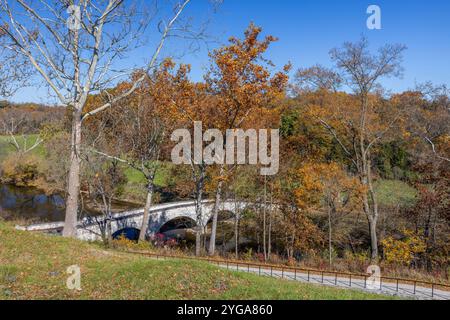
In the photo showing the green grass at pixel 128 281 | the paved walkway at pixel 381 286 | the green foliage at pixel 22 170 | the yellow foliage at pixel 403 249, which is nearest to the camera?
the green grass at pixel 128 281

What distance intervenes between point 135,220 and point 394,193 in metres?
24.4

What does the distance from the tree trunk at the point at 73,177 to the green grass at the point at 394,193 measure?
82.5 feet

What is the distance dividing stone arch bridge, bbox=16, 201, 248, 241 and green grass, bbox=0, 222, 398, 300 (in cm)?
1247

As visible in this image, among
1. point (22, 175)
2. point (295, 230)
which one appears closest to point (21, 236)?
point (295, 230)

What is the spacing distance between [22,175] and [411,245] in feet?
143

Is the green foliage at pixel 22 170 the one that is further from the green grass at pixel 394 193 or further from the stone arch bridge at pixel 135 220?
the green grass at pixel 394 193

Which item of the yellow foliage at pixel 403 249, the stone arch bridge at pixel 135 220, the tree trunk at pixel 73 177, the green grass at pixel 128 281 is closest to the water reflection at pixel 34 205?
the stone arch bridge at pixel 135 220

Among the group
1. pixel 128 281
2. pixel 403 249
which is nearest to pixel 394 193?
pixel 403 249

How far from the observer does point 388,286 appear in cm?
1423

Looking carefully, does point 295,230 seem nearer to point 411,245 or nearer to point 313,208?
point 313,208

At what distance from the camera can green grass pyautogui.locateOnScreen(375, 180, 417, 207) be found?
32.8m

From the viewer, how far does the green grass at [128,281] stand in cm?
821

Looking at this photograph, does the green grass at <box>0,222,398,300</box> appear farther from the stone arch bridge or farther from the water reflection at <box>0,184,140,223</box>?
the water reflection at <box>0,184,140,223</box>

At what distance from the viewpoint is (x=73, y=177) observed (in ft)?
43.5
